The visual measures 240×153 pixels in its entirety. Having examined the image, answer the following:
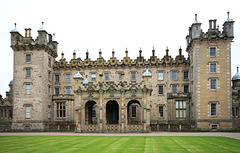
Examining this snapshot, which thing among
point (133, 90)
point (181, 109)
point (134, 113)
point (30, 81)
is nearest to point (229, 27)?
point (181, 109)

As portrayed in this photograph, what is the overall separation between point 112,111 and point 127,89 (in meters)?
10.6

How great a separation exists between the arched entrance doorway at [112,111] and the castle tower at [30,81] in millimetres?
11515

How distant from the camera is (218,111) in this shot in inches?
1663

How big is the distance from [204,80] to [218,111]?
5.43m

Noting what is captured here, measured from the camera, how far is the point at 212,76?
1708 inches

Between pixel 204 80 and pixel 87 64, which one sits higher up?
pixel 87 64

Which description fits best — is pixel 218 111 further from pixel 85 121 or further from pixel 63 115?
pixel 63 115

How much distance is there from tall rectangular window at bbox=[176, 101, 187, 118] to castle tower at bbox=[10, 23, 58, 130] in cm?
2351

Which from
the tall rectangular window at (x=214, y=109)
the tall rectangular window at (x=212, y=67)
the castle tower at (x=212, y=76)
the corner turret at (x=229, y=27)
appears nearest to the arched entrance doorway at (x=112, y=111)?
the castle tower at (x=212, y=76)

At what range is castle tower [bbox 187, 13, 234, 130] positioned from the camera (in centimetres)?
4225

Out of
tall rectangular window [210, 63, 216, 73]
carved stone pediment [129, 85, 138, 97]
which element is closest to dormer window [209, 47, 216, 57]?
tall rectangular window [210, 63, 216, 73]

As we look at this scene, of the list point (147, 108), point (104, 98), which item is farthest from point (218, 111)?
point (104, 98)

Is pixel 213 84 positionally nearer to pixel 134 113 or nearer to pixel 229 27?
pixel 229 27

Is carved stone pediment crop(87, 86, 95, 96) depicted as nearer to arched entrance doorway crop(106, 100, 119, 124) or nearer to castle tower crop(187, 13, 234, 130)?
arched entrance doorway crop(106, 100, 119, 124)
